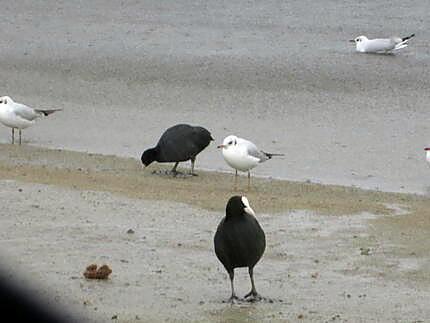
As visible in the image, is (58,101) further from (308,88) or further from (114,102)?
(308,88)

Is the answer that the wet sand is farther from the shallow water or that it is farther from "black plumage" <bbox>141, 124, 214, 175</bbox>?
the shallow water

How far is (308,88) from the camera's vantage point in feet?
45.4

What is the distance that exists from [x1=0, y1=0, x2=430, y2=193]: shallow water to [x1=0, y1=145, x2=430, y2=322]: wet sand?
5.50ft

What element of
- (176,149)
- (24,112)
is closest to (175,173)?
(176,149)

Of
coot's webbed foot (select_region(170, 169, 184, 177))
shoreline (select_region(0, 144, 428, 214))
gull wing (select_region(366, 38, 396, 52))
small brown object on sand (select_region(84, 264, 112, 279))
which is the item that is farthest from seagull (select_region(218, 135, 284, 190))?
gull wing (select_region(366, 38, 396, 52))

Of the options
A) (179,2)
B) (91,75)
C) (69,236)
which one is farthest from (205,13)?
(69,236)

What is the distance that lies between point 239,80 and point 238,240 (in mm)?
9349

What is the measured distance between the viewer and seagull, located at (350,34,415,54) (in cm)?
1505

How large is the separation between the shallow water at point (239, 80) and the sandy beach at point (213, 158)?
39 mm

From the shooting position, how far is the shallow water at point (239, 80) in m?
11.6

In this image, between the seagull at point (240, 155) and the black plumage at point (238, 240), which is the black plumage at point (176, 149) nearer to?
the seagull at point (240, 155)

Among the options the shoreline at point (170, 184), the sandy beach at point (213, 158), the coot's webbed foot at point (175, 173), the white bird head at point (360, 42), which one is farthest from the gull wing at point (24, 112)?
the white bird head at point (360, 42)

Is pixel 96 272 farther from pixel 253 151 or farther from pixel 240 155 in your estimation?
pixel 253 151

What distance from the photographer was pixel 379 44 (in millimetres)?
15148
